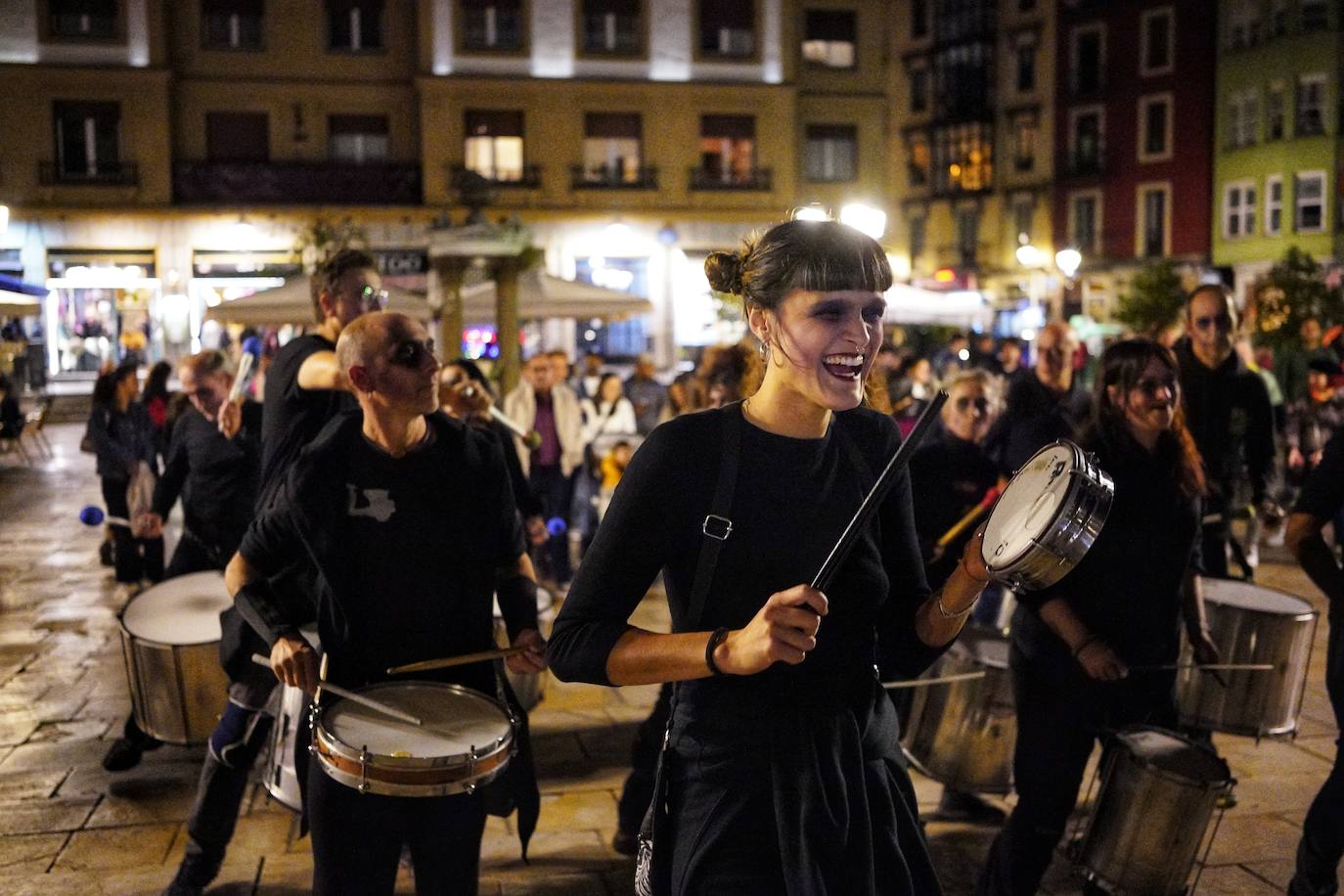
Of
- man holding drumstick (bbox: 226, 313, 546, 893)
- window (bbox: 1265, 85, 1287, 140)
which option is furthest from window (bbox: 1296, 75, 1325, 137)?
man holding drumstick (bbox: 226, 313, 546, 893)

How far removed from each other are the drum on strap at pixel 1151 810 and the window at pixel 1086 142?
44747 millimetres

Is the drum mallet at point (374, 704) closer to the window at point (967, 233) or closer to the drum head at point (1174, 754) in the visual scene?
the drum head at point (1174, 754)

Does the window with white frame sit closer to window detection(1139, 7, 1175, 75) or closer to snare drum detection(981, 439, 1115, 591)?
window detection(1139, 7, 1175, 75)

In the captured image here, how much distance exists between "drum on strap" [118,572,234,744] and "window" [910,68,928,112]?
4983cm

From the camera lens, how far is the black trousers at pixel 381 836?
329cm

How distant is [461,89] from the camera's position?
35.3 metres

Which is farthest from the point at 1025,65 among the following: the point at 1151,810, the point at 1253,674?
→ the point at 1151,810

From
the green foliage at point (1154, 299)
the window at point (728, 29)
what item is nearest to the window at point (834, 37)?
the window at point (728, 29)

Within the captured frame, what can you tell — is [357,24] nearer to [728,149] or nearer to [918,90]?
[728,149]

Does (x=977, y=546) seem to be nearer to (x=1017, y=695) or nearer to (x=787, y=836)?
(x=787, y=836)

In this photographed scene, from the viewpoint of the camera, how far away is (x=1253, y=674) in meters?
4.87

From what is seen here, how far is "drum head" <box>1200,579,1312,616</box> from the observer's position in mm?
4906

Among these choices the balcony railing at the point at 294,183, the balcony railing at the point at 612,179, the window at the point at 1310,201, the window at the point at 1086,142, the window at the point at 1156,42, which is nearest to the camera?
the balcony railing at the point at 294,183

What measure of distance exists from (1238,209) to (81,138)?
3276 cm
